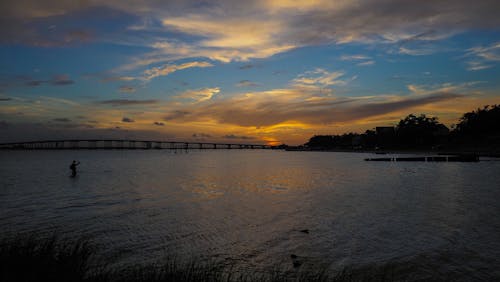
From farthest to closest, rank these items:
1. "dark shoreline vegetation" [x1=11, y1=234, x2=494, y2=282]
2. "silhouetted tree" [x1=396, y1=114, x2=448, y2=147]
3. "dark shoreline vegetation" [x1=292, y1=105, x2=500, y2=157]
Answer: "silhouetted tree" [x1=396, y1=114, x2=448, y2=147], "dark shoreline vegetation" [x1=292, y1=105, x2=500, y2=157], "dark shoreline vegetation" [x1=11, y1=234, x2=494, y2=282]

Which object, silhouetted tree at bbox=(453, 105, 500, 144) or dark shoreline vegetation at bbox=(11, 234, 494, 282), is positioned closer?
dark shoreline vegetation at bbox=(11, 234, 494, 282)

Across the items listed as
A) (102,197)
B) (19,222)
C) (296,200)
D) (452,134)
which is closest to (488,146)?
(452,134)

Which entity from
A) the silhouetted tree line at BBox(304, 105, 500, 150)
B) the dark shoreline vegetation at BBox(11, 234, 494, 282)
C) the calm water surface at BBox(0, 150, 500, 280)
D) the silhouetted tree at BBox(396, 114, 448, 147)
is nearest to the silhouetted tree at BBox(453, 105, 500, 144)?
the silhouetted tree line at BBox(304, 105, 500, 150)

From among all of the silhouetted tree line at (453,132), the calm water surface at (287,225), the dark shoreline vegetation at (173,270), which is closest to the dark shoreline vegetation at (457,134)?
the silhouetted tree line at (453,132)

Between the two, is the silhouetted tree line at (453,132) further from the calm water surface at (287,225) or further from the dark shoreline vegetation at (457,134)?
the calm water surface at (287,225)

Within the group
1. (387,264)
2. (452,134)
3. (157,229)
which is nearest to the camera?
(387,264)

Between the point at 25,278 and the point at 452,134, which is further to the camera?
the point at 452,134

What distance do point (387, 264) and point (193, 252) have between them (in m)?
8.62

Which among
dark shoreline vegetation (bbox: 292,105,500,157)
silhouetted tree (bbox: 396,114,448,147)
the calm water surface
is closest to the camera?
the calm water surface

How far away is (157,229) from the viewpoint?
20.6 meters

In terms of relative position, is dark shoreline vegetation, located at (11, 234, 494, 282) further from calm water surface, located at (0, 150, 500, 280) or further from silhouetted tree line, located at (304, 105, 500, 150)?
silhouetted tree line, located at (304, 105, 500, 150)

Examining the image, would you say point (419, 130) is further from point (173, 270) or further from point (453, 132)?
point (173, 270)

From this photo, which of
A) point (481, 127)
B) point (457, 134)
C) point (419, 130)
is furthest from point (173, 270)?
point (419, 130)

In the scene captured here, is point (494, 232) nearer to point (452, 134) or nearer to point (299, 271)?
point (299, 271)
